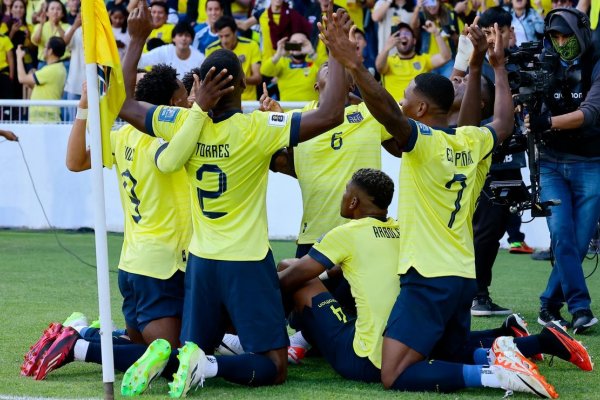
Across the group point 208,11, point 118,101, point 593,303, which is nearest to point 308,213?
point 118,101

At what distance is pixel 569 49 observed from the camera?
848 centimetres

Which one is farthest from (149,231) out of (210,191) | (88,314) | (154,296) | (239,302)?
(88,314)

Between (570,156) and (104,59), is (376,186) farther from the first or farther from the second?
(570,156)

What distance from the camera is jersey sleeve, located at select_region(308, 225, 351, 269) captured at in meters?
6.40

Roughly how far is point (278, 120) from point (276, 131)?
64 millimetres

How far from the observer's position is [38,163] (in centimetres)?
1516

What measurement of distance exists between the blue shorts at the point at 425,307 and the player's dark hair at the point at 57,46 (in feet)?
38.0

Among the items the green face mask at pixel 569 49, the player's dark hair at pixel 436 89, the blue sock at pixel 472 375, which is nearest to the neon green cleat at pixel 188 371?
the blue sock at pixel 472 375

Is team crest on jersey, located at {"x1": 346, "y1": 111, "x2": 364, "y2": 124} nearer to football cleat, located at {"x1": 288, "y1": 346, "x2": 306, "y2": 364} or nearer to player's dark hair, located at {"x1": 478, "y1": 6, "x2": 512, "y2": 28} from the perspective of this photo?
football cleat, located at {"x1": 288, "y1": 346, "x2": 306, "y2": 364}

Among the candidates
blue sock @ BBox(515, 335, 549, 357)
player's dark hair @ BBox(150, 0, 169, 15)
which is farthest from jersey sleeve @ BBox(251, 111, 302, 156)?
player's dark hair @ BBox(150, 0, 169, 15)

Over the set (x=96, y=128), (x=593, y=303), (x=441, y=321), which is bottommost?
(x=593, y=303)

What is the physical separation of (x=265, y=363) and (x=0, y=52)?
13.0 meters

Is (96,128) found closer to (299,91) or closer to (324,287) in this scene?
(324,287)

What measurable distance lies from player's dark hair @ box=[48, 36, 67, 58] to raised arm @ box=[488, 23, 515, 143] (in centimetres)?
1115
